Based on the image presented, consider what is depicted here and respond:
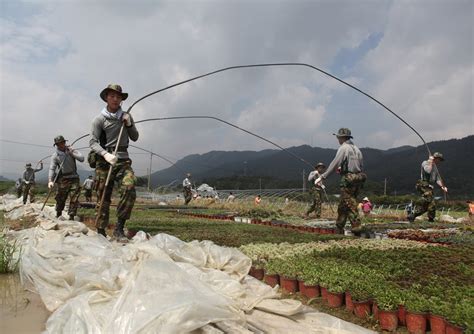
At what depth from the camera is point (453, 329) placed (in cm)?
273

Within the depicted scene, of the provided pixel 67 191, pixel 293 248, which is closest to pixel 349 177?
pixel 293 248

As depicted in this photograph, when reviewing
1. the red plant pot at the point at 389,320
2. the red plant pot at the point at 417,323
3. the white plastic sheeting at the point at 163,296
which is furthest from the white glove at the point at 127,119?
the red plant pot at the point at 417,323

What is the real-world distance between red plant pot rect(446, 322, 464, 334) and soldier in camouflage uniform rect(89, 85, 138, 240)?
5.18 metres

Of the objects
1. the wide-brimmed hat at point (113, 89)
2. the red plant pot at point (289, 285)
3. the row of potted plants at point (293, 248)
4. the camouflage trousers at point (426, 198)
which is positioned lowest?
the red plant pot at point (289, 285)

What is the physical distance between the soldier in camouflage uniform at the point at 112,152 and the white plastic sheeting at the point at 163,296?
2550 mm

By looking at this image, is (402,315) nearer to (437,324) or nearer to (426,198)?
(437,324)

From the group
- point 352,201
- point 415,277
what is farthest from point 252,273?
point 352,201

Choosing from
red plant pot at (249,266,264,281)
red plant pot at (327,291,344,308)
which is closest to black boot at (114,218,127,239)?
red plant pot at (249,266,264,281)

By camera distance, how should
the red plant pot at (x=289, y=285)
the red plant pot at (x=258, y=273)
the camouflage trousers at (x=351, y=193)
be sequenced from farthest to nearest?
the camouflage trousers at (x=351, y=193) → the red plant pot at (x=258, y=273) → the red plant pot at (x=289, y=285)

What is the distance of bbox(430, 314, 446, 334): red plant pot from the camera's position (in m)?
2.89

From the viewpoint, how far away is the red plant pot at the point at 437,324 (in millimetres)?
2891

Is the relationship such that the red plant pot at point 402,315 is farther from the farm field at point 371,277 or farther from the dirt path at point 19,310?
the dirt path at point 19,310

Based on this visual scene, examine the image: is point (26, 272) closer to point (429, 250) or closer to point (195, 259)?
point (195, 259)

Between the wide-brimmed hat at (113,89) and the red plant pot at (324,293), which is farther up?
the wide-brimmed hat at (113,89)
